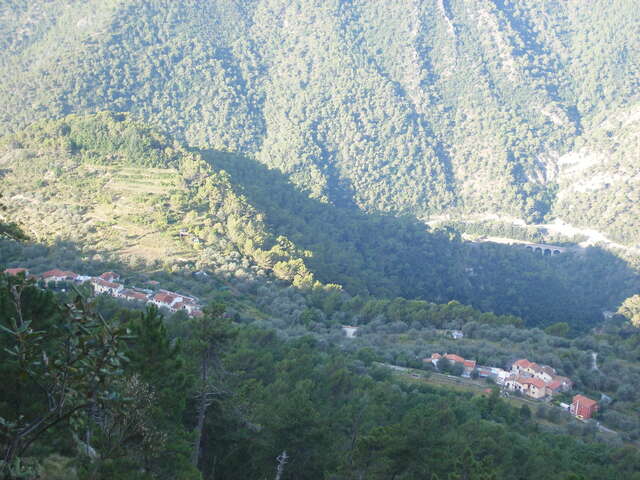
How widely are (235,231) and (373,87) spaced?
95515 mm

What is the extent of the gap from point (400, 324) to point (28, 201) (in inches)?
1143

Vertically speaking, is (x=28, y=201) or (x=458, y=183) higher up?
(x=458, y=183)

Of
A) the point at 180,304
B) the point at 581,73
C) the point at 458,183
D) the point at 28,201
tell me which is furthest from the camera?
the point at 581,73

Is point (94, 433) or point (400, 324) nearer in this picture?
point (94, 433)

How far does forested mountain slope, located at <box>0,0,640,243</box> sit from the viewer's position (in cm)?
10762

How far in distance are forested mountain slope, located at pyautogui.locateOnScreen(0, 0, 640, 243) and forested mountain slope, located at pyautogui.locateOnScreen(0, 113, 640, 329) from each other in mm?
18146

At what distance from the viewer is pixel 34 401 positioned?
10.7 metres

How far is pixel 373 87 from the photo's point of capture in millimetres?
139125

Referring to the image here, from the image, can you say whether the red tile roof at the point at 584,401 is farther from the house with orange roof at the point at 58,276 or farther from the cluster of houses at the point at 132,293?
the house with orange roof at the point at 58,276

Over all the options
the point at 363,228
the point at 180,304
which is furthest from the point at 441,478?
the point at 363,228

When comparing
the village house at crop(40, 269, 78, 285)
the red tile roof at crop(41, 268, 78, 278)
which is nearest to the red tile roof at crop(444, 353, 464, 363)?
the village house at crop(40, 269, 78, 285)

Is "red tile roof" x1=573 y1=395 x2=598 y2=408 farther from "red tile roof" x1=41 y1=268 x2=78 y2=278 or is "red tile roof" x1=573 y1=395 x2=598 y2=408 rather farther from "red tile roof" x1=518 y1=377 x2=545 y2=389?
"red tile roof" x1=41 y1=268 x2=78 y2=278

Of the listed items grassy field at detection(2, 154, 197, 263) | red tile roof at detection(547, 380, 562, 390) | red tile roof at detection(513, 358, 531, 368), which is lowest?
red tile roof at detection(547, 380, 562, 390)

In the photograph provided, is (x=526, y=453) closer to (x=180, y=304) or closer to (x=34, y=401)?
(x=34, y=401)
